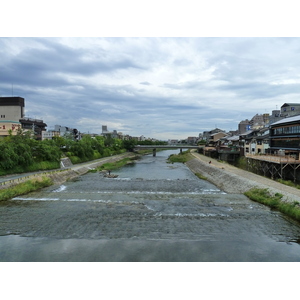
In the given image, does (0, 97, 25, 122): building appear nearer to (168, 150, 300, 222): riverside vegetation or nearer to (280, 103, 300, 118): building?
(168, 150, 300, 222): riverside vegetation

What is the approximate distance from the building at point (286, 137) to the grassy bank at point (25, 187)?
107 ft

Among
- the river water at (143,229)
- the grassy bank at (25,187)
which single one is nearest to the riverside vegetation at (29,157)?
the grassy bank at (25,187)

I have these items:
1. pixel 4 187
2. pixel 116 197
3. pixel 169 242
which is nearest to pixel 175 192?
pixel 116 197

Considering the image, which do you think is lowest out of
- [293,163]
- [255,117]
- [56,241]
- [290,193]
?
[56,241]

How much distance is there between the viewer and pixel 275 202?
64.8 feet

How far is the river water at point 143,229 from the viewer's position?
1184 cm

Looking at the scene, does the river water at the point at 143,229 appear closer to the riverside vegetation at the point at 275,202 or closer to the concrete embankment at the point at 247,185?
the riverside vegetation at the point at 275,202

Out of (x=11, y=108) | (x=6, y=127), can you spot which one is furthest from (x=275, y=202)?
(x=11, y=108)

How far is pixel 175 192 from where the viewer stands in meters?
26.2

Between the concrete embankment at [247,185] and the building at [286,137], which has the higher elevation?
the building at [286,137]

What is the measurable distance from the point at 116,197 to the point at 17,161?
18521mm

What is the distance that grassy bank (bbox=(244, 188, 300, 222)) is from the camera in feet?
56.8

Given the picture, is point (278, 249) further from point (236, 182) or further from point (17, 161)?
point (17, 161)

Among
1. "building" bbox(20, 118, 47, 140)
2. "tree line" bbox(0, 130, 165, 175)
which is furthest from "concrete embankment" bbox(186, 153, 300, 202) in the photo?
"building" bbox(20, 118, 47, 140)
